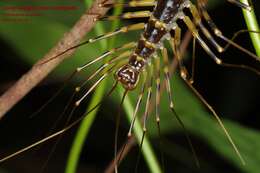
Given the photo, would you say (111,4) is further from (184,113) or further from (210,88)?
(210,88)

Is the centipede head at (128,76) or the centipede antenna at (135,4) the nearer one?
the centipede antenna at (135,4)

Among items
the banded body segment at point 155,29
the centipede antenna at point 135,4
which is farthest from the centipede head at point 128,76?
the centipede antenna at point 135,4

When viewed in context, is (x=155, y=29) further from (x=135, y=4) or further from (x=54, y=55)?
(x=54, y=55)

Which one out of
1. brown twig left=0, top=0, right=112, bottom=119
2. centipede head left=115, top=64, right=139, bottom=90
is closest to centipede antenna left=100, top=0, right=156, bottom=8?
brown twig left=0, top=0, right=112, bottom=119

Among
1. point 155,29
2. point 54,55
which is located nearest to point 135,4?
point 155,29

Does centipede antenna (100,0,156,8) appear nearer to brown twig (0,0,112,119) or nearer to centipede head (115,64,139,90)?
brown twig (0,0,112,119)

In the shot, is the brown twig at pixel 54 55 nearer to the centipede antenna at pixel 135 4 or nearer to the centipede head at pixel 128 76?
the centipede antenna at pixel 135 4
